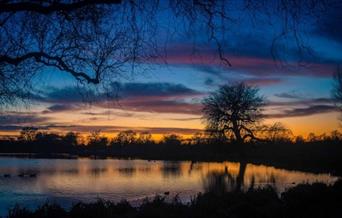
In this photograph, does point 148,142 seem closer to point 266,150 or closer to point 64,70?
point 266,150

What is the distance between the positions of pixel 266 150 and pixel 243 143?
881 inches

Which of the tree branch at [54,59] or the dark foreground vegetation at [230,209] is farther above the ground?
the tree branch at [54,59]

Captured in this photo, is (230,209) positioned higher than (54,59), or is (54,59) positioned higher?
(54,59)

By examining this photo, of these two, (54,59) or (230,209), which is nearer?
(54,59)

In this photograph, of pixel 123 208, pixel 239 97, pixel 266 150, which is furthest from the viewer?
pixel 266 150

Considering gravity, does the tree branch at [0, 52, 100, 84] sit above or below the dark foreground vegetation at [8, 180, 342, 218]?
above

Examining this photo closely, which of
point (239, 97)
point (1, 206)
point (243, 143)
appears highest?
point (239, 97)

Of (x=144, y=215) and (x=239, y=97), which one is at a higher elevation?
(x=239, y=97)

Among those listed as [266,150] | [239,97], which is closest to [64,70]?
[239,97]

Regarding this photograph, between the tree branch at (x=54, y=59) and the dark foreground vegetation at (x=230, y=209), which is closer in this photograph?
the tree branch at (x=54, y=59)

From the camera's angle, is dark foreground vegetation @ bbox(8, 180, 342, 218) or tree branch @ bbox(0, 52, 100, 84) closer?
tree branch @ bbox(0, 52, 100, 84)

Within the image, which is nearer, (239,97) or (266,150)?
(239,97)

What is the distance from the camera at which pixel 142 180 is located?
29297 millimetres

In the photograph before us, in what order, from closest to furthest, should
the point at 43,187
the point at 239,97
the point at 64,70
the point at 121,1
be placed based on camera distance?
the point at 121,1
the point at 64,70
the point at 43,187
the point at 239,97
